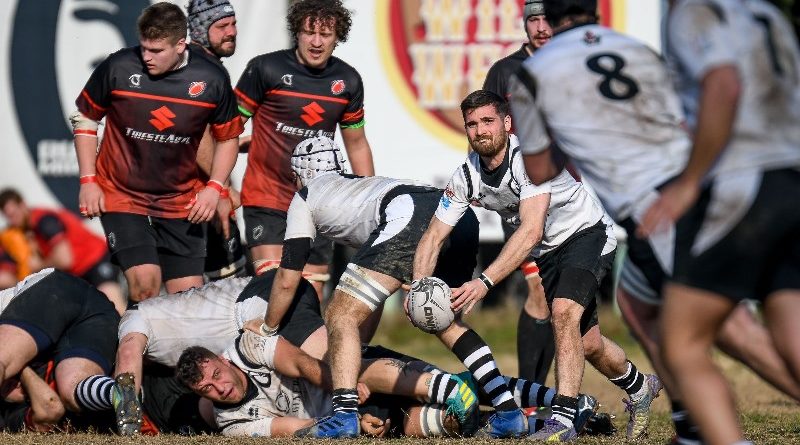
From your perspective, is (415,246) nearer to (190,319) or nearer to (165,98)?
(190,319)

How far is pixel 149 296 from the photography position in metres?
7.59

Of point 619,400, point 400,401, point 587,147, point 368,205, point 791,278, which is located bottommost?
point 619,400

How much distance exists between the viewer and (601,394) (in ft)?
29.0

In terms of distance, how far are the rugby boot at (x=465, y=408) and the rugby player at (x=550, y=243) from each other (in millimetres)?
386

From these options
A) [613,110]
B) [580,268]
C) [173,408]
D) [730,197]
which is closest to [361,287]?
[580,268]

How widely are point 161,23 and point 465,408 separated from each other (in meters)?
2.83

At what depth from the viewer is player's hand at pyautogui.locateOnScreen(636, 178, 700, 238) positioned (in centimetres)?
384

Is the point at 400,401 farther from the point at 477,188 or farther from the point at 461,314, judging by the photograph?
the point at 477,188

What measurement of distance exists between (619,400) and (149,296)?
315 cm

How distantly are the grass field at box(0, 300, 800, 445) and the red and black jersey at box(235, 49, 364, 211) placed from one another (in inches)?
95.4

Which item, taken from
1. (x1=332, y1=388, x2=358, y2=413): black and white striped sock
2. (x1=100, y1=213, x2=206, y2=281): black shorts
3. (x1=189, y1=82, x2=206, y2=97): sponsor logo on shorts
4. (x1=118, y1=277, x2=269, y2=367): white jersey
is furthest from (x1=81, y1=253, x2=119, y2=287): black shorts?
(x1=332, y1=388, x2=358, y2=413): black and white striped sock

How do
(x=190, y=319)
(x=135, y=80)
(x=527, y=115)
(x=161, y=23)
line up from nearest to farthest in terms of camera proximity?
(x=527, y=115) < (x=190, y=319) < (x=161, y=23) < (x=135, y=80)

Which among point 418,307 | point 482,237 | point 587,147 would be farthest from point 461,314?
point 482,237

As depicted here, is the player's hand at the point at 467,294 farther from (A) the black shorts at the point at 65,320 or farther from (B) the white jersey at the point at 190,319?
(A) the black shorts at the point at 65,320
